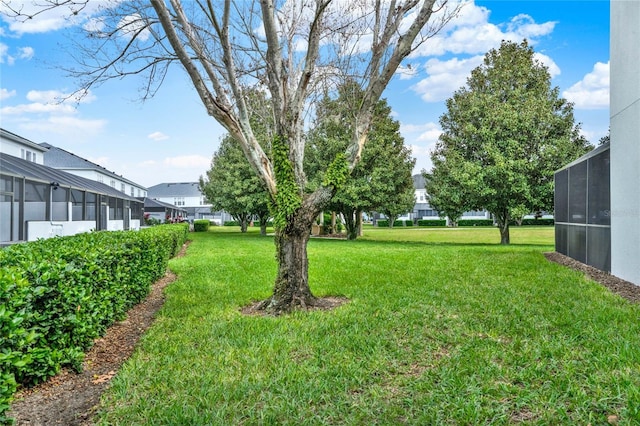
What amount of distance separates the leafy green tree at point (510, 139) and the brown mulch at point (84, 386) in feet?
42.7

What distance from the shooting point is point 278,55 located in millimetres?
5496

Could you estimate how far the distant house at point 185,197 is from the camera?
65938mm

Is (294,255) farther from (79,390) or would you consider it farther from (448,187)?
(448,187)

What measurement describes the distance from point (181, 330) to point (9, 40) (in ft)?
22.6

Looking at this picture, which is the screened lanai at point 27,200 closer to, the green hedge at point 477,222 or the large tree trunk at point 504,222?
the large tree trunk at point 504,222

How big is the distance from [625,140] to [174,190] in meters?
68.0

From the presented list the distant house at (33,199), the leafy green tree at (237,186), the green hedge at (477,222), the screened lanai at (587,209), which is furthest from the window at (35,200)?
the green hedge at (477,222)

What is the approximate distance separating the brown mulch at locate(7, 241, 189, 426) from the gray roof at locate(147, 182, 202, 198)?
213 feet

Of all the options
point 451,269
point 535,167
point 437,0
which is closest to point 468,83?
point 535,167

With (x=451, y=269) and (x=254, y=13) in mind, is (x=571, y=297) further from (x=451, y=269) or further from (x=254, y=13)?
(x=254, y=13)

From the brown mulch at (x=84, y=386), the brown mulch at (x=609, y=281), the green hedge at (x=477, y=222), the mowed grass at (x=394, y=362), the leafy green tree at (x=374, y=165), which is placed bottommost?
the brown mulch at (x=84, y=386)

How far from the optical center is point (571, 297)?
19.8ft

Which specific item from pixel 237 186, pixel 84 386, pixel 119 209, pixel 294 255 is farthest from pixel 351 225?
pixel 84 386

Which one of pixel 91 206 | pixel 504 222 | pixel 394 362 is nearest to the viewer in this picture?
pixel 394 362
